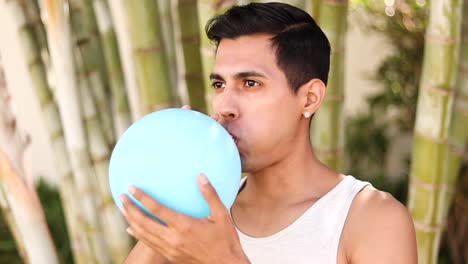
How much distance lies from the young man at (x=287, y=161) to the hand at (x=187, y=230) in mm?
40

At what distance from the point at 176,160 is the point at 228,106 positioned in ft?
0.68

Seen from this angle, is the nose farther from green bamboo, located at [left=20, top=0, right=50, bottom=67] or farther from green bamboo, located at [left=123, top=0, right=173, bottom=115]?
green bamboo, located at [left=20, top=0, right=50, bottom=67]

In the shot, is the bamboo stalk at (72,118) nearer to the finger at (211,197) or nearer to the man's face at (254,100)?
the man's face at (254,100)

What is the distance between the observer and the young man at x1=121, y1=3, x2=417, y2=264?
1150 millimetres

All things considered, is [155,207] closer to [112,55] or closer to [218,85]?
[218,85]

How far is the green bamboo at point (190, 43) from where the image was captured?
213 centimetres

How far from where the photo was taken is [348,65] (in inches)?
170

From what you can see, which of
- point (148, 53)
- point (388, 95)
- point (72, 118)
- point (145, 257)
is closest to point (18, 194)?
point (72, 118)

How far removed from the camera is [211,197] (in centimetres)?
98

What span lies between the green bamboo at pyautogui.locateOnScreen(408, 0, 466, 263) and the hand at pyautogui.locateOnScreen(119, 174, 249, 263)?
0.88m

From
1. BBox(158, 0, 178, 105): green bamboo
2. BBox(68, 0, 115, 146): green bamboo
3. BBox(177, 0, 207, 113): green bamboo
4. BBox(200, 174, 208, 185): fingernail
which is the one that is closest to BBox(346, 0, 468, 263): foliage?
BBox(158, 0, 178, 105): green bamboo

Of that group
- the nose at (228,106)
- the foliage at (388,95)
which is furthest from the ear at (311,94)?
the foliage at (388,95)

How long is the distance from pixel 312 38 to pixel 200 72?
3.00 feet

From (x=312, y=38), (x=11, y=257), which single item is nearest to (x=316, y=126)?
(x=312, y=38)
